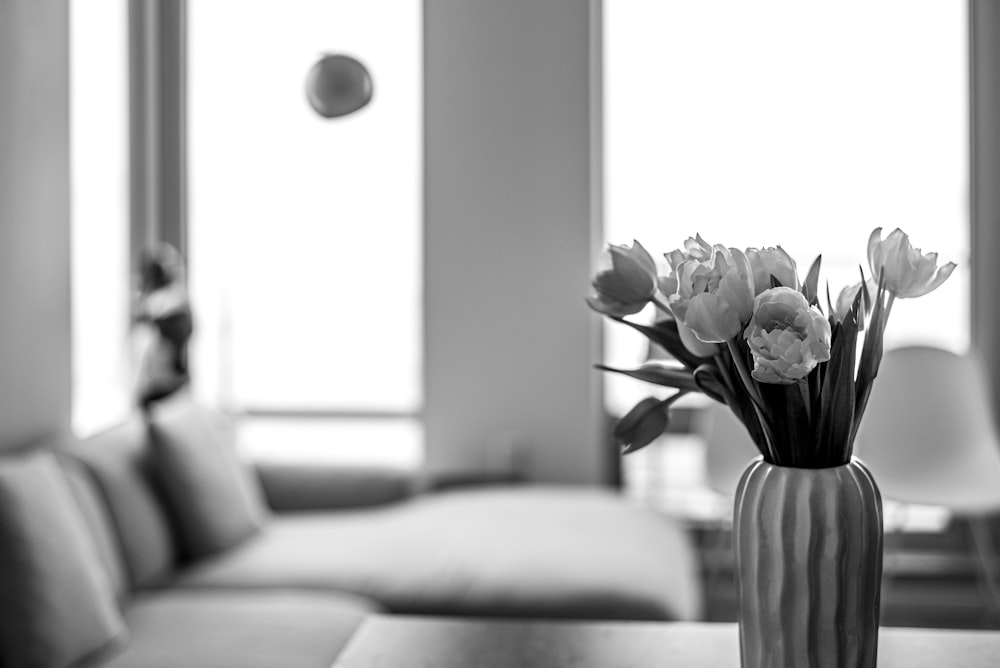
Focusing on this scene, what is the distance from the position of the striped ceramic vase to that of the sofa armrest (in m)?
2.69

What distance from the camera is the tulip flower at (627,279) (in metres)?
1.36

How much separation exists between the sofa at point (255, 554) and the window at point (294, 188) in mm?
964

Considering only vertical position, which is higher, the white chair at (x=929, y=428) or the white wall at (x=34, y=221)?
the white wall at (x=34, y=221)

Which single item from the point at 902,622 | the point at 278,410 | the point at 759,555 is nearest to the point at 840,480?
the point at 759,555

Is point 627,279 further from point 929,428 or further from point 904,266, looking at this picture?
point 929,428

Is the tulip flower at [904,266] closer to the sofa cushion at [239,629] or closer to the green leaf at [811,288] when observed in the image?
the green leaf at [811,288]

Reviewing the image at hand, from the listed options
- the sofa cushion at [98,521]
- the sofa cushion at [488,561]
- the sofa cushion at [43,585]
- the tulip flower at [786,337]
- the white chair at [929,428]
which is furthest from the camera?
the white chair at [929,428]

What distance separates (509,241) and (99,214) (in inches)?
59.9

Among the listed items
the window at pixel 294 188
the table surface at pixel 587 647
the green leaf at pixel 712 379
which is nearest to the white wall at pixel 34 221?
the window at pixel 294 188

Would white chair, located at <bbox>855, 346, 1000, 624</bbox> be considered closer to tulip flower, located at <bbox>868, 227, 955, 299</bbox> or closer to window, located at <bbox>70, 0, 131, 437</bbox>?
tulip flower, located at <bbox>868, 227, 955, 299</bbox>

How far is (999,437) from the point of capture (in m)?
4.16

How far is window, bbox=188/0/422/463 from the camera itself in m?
4.59

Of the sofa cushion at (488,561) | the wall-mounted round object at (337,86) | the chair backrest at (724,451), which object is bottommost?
the sofa cushion at (488,561)

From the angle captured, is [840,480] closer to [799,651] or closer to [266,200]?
[799,651]
